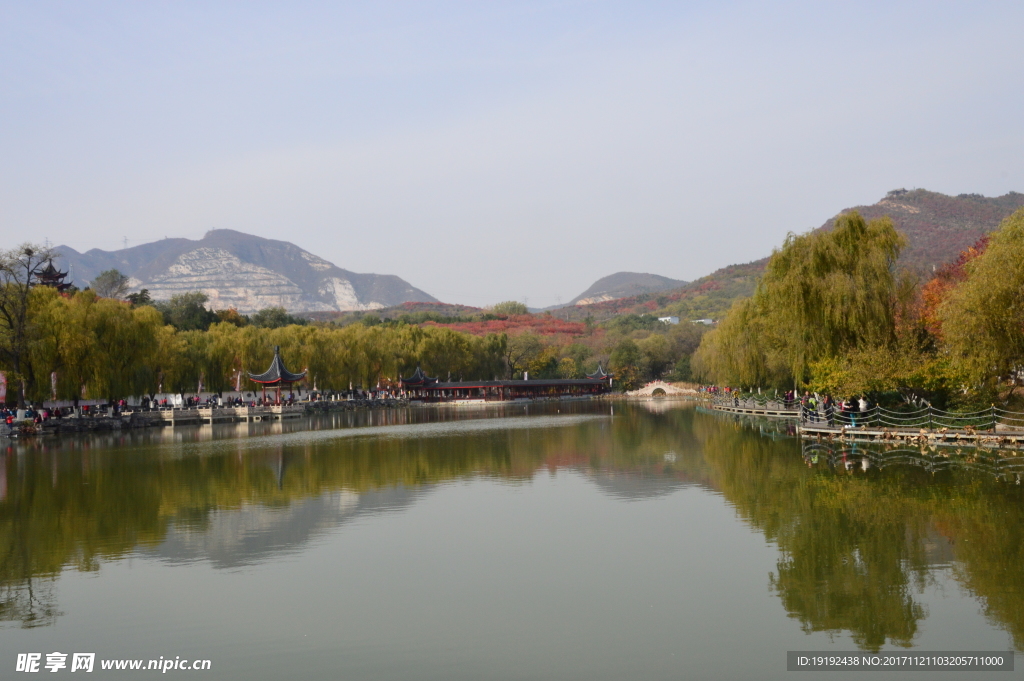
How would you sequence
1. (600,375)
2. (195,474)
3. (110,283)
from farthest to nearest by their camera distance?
1. (110,283)
2. (600,375)
3. (195,474)

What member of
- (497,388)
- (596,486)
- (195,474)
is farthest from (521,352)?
(596,486)

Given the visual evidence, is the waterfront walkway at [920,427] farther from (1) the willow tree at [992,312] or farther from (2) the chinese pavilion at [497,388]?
(2) the chinese pavilion at [497,388]

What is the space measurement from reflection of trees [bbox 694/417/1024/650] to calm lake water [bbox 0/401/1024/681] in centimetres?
5

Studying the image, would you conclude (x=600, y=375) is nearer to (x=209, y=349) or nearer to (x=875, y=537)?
(x=209, y=349)

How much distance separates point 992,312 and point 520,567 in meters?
15.7

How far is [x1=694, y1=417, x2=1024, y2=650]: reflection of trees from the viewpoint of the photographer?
9.55 meters

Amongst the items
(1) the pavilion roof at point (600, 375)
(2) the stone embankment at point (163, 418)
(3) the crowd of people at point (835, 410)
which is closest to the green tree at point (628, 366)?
(1) the pavilion roof at point (600, 375)

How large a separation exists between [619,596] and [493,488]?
9.82 metres

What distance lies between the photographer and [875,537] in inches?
514

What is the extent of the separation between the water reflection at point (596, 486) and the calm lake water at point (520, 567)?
75 millimetres

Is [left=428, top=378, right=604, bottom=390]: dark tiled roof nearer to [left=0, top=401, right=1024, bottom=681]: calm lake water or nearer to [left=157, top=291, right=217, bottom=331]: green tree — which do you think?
[left=157, top=291, right=217, bottom=331]: green tree

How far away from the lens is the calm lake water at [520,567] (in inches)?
349

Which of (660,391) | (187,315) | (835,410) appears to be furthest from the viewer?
(660,391)

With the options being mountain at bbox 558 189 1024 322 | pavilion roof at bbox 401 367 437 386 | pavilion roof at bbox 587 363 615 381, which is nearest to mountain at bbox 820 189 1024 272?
mountain at bbox 558 189 1024 322
